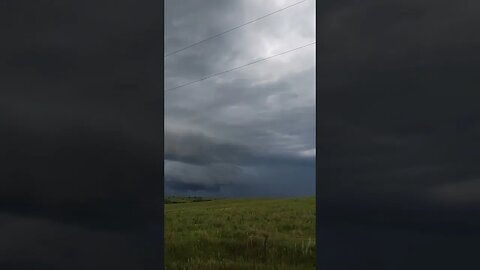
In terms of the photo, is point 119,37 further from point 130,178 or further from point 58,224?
point 58,224

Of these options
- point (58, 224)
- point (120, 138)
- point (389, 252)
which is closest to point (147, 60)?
point (120, 138)

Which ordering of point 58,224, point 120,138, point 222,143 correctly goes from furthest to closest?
point 222,143 < point 120,138 < point 58,224

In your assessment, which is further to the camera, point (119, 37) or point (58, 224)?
point (119, 37)

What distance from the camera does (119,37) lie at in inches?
202

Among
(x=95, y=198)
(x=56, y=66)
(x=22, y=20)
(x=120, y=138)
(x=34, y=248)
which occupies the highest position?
(x=22, y=20)

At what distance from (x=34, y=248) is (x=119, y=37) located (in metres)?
1.90

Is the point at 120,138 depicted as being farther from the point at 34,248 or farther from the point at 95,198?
the point at 34,248

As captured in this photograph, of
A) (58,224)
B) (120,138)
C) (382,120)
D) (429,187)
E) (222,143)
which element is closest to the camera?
(429,187)

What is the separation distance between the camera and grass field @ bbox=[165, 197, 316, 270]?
20.5 feet

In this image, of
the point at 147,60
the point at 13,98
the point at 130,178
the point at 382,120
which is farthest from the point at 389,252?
the point at 13,98

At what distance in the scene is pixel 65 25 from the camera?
4.73 metres

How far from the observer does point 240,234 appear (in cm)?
660

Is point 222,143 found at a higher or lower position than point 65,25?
lower

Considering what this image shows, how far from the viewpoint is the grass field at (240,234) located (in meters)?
6.25
